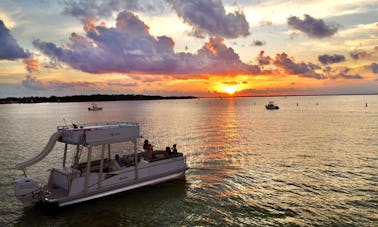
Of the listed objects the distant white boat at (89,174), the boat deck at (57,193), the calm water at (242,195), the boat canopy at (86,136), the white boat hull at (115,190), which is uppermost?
the boat canopy at (86,136)

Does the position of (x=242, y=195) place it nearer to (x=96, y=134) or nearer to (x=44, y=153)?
(x=96, y=134)

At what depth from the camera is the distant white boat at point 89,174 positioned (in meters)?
15.8

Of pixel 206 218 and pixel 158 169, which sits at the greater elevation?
pixel 158 169

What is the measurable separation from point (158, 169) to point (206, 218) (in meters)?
5.80

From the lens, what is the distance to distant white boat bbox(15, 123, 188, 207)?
15.8m

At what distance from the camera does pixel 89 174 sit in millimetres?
16422

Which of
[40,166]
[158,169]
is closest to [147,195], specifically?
[158,169]

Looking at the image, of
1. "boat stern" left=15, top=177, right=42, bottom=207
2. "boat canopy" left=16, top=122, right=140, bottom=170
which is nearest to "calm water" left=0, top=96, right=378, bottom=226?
"boat stern" left=15, top=177, right=42, bottom=207

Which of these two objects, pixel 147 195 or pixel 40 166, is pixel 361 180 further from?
pixel 40 166

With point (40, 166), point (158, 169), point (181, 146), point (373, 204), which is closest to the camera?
point (373, 204)

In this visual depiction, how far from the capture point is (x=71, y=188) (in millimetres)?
15773

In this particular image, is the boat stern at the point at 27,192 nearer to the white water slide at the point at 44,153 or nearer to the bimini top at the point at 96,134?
the white water slide at the point at 44,153

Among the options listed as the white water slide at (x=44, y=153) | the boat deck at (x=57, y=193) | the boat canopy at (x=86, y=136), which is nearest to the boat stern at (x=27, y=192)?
the boat deck at (x=57, y=193)

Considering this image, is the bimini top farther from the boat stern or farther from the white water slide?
the boat stern
